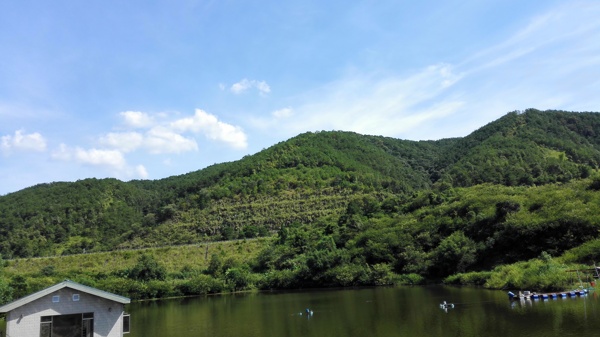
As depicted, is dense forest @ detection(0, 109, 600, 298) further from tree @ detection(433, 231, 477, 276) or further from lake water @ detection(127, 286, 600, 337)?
lake water @ detection(127, 286, 600, 337)

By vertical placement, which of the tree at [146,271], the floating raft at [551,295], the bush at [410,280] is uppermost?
the tree at [146,271]

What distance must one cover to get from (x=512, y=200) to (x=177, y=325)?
128 feet

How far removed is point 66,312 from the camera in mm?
18219

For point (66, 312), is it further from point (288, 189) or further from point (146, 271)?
point (288, 189)

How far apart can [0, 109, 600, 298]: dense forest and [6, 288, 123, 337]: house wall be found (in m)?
23.0

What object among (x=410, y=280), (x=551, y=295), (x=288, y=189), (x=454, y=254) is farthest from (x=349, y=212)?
(x=551, y=295)

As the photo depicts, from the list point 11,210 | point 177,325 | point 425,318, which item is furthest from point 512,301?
point 11,210

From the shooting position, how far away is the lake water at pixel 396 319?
791 inches

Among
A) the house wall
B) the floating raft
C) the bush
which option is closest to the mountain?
the bush

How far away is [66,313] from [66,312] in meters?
0.04

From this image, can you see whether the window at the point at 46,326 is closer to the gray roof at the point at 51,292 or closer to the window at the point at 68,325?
the window at the point at 68,325

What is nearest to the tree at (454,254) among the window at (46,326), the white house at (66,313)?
the white house at (66,313)

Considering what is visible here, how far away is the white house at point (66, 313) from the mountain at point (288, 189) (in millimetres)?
58057

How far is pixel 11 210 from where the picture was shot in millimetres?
118875
